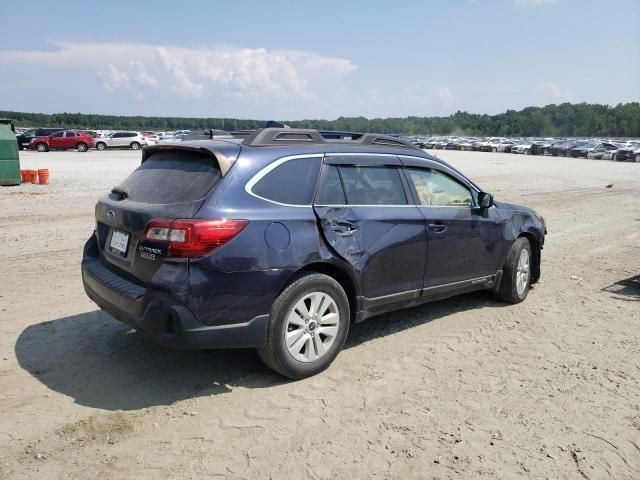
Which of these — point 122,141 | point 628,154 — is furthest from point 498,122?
point 122,141

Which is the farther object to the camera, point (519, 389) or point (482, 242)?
point (482, 242)

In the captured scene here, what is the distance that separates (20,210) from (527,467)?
12.5 meters

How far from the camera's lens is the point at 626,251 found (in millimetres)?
9172

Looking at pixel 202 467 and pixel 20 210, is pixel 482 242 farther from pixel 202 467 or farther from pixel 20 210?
pixel 20 210

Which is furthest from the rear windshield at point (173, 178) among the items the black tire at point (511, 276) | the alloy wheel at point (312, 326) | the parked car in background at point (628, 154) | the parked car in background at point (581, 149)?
the parked car in background at point (581, 149)

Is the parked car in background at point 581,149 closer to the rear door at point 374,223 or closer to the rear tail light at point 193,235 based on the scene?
the rear door at point 374,223

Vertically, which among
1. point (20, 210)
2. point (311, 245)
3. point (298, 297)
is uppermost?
point (311, 245)

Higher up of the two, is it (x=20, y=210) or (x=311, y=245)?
(x=311, y=245)

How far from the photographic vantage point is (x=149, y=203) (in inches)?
157

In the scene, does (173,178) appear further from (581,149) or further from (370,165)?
(581,149)

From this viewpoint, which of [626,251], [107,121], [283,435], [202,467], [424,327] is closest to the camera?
[202,467]

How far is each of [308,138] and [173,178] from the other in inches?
→ 44.7

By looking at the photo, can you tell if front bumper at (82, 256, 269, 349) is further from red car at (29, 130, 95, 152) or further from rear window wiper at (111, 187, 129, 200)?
red car at (29, 130, 95, 152)

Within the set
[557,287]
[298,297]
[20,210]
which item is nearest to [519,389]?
[298,297]
